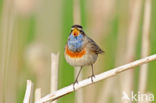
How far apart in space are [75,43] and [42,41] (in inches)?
26.6

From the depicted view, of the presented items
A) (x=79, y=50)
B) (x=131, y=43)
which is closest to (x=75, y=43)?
(x=79, y=50)

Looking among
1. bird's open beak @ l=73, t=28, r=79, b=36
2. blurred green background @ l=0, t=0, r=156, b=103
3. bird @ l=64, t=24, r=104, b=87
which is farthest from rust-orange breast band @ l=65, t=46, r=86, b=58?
blurred green background @ l=0, t=0, r=156, b=103

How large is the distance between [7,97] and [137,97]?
95 centimetres

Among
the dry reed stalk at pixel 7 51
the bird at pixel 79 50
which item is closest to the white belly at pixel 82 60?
the bird at pixel 79 50

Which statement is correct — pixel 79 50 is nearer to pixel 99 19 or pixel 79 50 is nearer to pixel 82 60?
pixel 82 60

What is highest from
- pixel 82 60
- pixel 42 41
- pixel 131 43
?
pixel 42 41

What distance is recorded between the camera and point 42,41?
180 inches

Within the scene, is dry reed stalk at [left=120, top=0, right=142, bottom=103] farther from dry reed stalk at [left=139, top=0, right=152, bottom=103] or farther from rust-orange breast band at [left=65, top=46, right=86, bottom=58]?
rust-orange breast band at [left=65, top=46, right=86, bottom=58]

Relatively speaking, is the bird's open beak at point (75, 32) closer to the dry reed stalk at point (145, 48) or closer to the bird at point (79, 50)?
the bird at point (79, 50)

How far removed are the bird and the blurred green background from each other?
10.1 inches

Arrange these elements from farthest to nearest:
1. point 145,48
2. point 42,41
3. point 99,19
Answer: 1. point 42,41
2. point 99,19
3. point 145,48

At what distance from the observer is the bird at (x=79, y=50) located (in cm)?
387

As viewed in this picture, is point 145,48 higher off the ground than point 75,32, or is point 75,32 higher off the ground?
point 75,32

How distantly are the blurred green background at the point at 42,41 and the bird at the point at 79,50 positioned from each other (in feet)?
0.84
